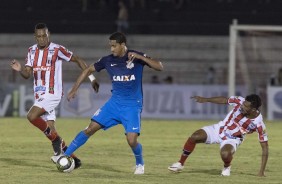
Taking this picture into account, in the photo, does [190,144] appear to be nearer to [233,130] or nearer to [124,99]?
[233,130]

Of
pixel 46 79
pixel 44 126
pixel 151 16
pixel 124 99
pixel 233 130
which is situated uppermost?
pixel 151 16

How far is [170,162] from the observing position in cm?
1498

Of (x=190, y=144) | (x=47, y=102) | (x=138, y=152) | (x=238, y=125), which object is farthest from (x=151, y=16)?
(x=138, y=152)

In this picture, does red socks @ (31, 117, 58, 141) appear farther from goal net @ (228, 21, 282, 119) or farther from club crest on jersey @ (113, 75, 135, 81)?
goal net @ (228, 21, 282, 119)

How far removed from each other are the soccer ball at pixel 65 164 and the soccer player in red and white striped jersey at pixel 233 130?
1483 mm

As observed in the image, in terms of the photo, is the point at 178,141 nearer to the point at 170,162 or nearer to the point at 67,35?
the point at 170,162

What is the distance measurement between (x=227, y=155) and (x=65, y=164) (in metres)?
2.34

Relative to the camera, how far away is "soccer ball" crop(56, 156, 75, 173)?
12.8 m

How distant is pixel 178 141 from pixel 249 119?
6797mm

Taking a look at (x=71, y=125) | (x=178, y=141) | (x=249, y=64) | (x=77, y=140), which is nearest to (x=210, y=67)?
(x=249, y=64)

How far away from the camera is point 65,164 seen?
1277 cm

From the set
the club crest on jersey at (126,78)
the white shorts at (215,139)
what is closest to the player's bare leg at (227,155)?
the white shorts at (215,139)

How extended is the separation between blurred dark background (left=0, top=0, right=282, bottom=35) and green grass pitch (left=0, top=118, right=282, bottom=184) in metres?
11.6

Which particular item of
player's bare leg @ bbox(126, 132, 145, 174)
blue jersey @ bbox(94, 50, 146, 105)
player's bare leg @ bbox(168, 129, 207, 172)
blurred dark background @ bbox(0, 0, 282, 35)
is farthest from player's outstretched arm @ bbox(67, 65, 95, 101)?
blurred dark background @ bbox(0, 0, 282, 35)
